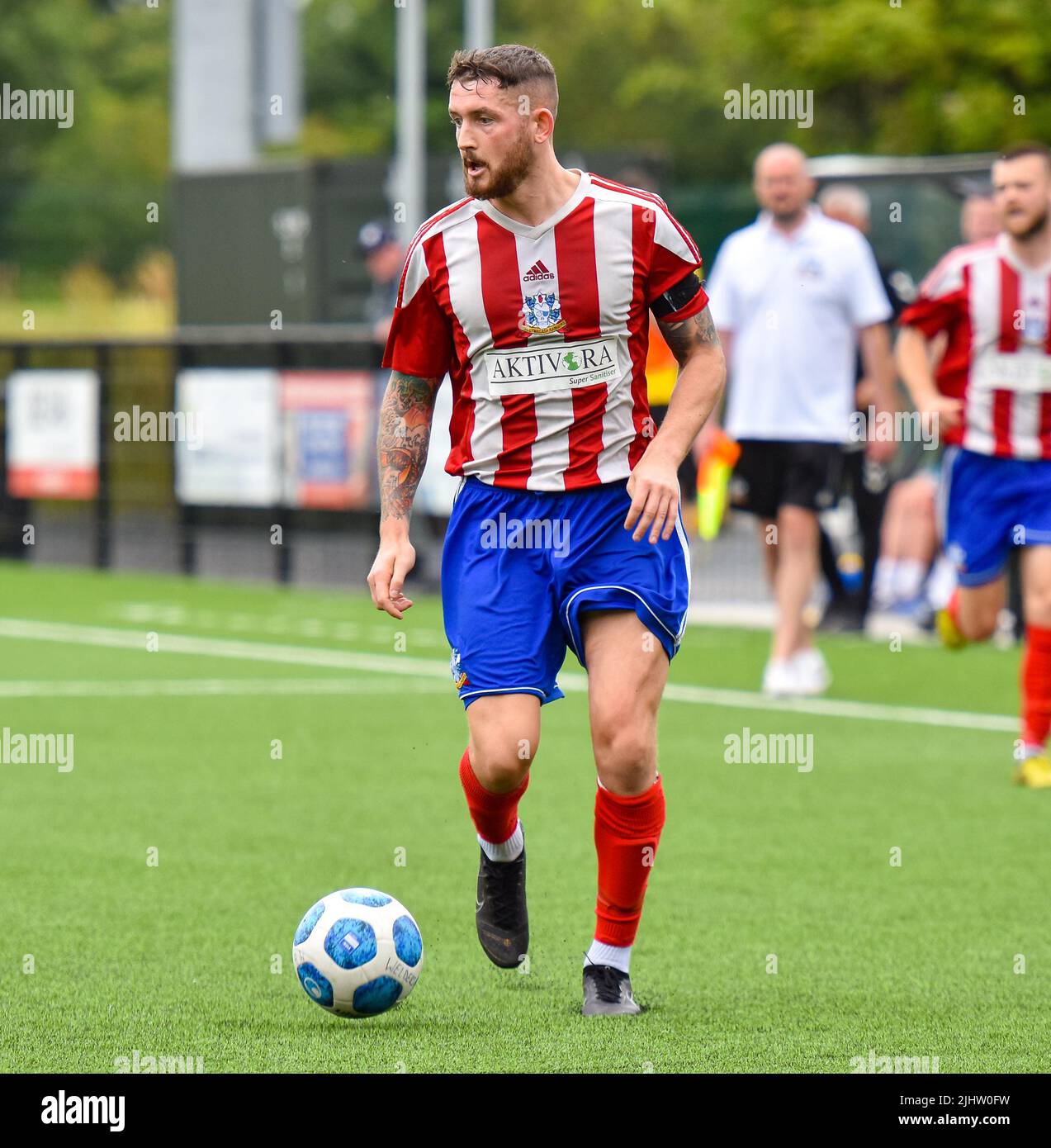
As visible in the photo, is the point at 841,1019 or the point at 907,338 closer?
the point at 841,1019

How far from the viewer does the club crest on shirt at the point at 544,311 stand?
5.13 meters

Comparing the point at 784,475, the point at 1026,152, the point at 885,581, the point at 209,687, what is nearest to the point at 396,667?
the point at 209,687

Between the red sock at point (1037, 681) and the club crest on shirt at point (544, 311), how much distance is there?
12.8 ft

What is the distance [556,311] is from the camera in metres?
5.13

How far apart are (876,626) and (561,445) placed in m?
9.20

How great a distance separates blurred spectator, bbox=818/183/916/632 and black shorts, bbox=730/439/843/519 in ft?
7.05

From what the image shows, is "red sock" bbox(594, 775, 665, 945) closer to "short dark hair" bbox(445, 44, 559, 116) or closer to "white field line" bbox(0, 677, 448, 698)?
"short dark hair" bbox(445, 44, 559, 116)

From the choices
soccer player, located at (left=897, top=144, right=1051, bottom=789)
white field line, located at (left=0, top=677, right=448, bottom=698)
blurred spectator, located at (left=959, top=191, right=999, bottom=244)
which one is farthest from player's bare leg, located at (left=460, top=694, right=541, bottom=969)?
blurred spectator, located at (left=959, top=191, right=999, bottom=244)

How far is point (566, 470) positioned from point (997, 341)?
400 cm

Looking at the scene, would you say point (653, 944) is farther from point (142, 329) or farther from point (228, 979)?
point (142, 329)

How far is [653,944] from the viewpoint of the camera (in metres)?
5.85
